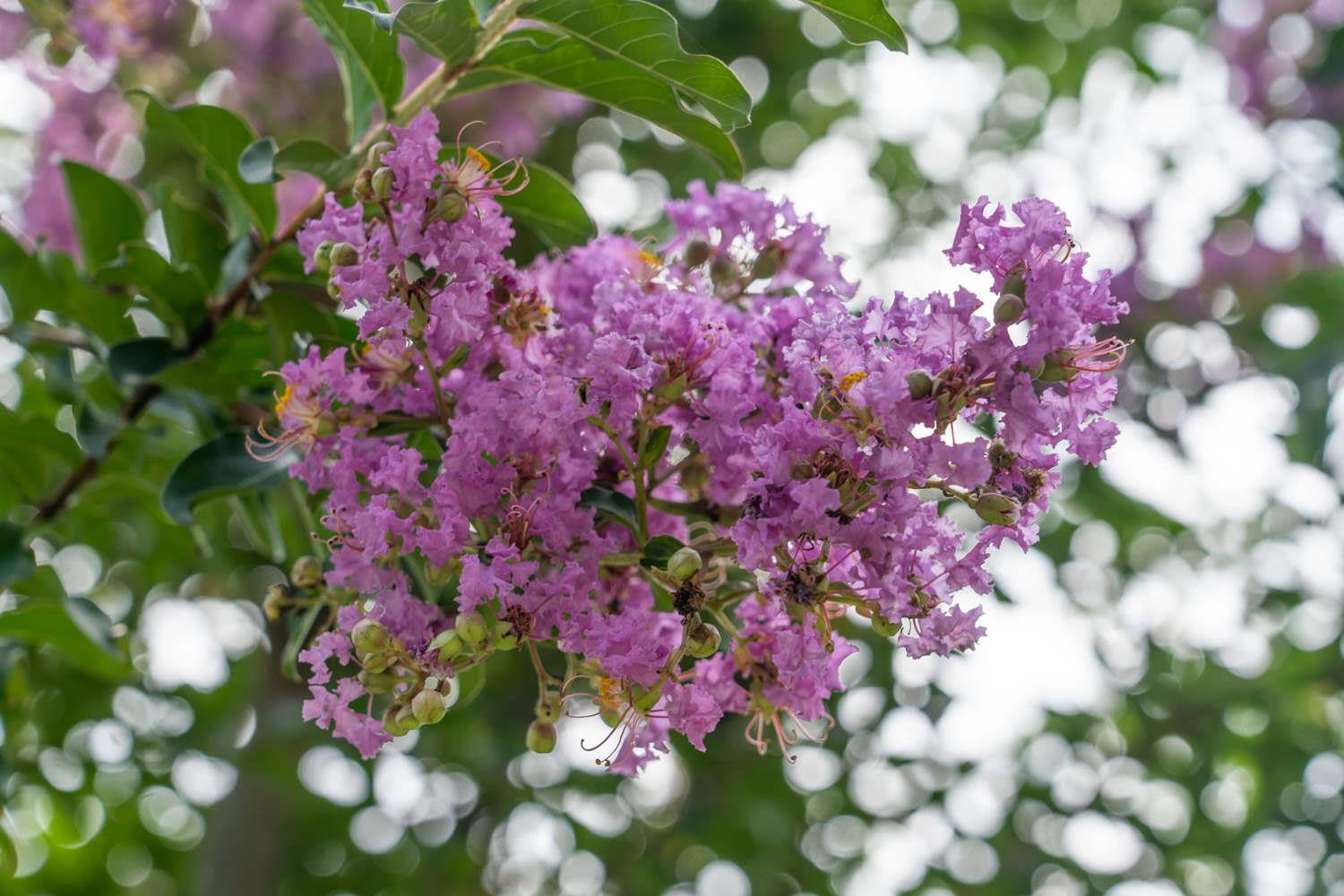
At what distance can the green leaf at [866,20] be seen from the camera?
0.85 metres

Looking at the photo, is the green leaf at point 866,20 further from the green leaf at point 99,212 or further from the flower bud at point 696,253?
the green leaf at point 99,212

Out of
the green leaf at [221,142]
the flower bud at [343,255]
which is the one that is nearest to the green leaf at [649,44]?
the flower bud at [343,255]

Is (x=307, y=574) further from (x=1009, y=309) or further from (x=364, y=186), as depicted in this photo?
(x=1009, y=309)

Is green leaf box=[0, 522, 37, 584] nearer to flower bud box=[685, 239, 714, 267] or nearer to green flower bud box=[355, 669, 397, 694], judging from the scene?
green flower bud box=[355, 669, 397, 694]

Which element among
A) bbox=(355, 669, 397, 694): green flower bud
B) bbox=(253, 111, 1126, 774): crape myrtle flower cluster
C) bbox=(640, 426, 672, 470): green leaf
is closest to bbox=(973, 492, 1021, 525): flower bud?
bbox=(253, 111, 1126, 774): crape myrtle flower cluster

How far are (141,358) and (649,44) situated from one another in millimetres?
609

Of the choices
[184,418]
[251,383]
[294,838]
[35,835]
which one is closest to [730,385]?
[251,383]

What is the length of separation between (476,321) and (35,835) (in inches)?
114

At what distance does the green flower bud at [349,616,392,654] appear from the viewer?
805 mm

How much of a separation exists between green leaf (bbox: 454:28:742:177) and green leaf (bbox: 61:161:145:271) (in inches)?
20.4

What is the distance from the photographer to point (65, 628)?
1.33 meters

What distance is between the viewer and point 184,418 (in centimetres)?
125

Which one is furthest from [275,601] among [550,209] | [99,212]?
[99,212]

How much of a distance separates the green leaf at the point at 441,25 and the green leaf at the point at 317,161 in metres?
0.12
